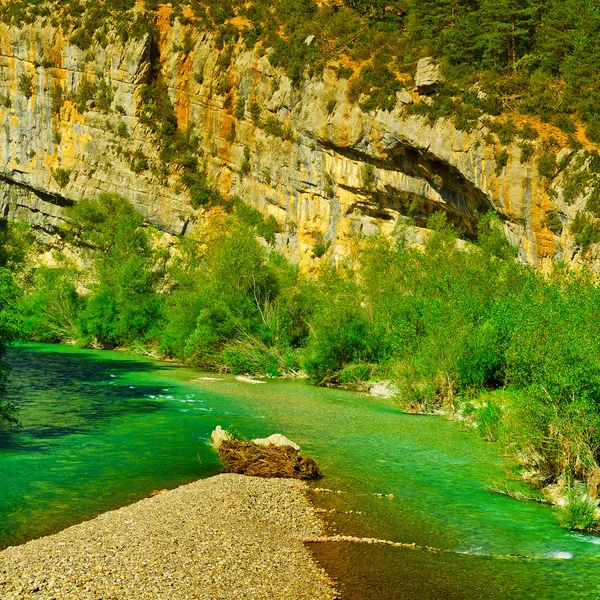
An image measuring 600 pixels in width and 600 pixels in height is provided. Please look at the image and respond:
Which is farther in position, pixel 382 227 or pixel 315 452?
pixel 382 227

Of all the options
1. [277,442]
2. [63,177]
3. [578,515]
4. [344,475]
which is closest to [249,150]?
[63,177]

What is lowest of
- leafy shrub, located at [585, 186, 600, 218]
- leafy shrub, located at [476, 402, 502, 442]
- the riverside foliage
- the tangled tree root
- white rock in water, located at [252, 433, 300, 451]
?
the tangled tree root

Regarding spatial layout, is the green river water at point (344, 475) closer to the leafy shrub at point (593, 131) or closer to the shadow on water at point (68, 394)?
the shadow on water at point (68, 394)

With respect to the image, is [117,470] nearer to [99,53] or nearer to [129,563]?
[129,563]

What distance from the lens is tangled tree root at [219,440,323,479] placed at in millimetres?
18600

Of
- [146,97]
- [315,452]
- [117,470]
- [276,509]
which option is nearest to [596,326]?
[315,452]

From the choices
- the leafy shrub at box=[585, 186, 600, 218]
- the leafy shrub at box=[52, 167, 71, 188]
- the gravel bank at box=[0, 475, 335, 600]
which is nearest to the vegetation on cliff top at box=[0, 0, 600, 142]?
the leafy shrub at box=[585, 186, 600, 218]

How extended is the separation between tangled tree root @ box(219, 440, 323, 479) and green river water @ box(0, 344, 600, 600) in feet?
1.68

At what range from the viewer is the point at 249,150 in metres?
76.7

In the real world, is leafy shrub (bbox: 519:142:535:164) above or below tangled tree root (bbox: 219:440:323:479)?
above

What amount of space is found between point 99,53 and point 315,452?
7286cm

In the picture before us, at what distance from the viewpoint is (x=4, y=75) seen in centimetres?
8650

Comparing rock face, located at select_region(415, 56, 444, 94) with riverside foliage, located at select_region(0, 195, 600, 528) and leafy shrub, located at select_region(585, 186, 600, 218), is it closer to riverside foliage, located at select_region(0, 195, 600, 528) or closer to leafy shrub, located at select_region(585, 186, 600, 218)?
riverside foliage, located at select_region(0, 195, 600, 528)

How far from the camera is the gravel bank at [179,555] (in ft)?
35.1
